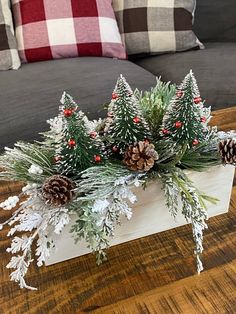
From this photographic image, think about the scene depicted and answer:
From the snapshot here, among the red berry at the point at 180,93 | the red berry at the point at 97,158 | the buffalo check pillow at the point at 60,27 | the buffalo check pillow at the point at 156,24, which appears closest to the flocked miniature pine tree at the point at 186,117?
the red berry at the point at 180,93

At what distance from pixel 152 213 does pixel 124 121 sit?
0.17 m

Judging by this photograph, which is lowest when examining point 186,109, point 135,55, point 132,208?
point 135,55

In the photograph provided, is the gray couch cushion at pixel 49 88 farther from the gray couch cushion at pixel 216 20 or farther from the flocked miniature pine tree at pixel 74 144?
the flocked miniature pine tree at pixel 74 144

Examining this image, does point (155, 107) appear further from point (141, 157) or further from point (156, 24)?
point (156, 24)

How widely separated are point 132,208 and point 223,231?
0.18 meters

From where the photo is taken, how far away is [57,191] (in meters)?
0.66

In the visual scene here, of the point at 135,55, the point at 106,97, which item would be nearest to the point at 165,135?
the point at 106,97

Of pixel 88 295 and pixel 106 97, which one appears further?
pixel 106 97

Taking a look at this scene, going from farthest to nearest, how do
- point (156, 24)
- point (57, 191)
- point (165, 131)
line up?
point (156, 24), point (165, 131), point (57, 191)

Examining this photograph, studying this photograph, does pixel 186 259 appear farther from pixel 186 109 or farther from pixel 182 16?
pixel 182 16

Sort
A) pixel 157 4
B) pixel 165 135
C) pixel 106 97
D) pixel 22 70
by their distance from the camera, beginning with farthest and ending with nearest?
pixel 157 4 < pixel 22 70 < pixel 106 97 < pixel 165 135

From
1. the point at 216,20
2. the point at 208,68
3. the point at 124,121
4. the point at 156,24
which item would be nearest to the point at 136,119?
the point at 124,121

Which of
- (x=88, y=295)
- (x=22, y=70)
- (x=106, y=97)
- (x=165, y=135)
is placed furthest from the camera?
(x=22, y=70)

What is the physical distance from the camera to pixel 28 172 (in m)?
0.72
